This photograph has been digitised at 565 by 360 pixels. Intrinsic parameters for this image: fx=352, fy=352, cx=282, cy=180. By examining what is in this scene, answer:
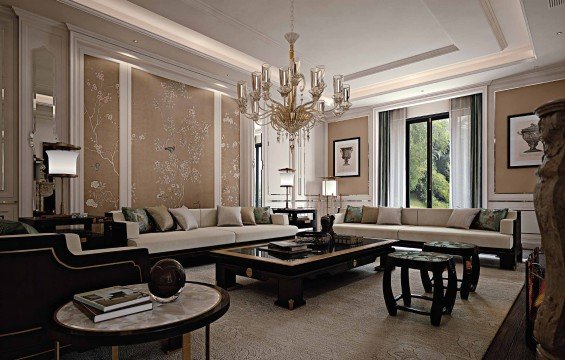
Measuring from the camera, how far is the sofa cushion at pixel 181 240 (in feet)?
12.1

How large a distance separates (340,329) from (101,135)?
362cm

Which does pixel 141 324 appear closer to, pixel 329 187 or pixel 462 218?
pixel 462 218

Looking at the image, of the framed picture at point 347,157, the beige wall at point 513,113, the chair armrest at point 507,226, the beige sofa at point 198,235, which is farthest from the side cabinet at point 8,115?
the beige wall at point 513,113

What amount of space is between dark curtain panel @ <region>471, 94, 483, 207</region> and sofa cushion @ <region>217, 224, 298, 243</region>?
123 inches

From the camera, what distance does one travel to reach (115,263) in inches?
76.3

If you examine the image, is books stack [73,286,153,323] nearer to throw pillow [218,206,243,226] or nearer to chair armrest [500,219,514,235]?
throw pillow [218,206,243,226]

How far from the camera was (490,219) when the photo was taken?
466 cm

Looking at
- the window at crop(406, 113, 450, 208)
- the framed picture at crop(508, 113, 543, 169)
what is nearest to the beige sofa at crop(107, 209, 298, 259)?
the window at crop(406, 113, 450, 208)

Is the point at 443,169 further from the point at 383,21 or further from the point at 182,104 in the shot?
the point at 182,104

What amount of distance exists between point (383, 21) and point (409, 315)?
328 cm

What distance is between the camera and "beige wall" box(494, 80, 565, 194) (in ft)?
17.3

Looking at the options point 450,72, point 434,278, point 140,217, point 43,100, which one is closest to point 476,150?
point 450,72

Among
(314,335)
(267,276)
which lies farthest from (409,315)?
(267,276)

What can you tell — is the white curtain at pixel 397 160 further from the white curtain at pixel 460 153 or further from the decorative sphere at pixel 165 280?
the decorative sphere at pixel 165 280
